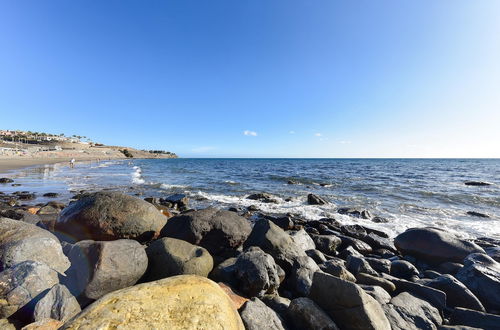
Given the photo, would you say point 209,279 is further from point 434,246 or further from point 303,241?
point 434,246

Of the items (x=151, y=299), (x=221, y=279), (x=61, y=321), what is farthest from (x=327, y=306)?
(x=61, y=321)

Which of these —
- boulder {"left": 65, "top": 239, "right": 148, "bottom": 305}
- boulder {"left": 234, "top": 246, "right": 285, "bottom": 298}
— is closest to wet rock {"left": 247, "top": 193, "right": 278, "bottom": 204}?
boulder {"left": 234, "top": 246, "right": 285, "bottom": 298}

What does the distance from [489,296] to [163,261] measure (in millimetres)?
6314

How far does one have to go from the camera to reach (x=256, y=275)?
405cm

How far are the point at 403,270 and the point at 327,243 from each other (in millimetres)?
2048

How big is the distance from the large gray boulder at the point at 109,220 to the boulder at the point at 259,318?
3306 millimetres

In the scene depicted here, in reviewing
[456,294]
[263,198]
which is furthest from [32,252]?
[263,198]

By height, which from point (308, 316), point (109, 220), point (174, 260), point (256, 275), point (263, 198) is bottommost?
point (263, 198)

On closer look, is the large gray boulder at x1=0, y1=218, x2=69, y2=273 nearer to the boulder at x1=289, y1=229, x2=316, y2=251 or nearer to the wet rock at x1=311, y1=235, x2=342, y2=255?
the boulder at x1=289, y1=229, x2=316, y2=251

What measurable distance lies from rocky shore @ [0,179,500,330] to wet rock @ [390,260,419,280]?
0.08 ft

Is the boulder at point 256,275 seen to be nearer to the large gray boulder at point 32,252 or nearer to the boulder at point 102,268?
the boulder at point 102,268

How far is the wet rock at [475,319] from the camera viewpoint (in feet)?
12.2

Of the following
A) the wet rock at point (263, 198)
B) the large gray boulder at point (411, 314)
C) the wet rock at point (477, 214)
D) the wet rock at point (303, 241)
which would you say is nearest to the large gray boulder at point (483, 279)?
the large gray boulder at point (411, 314)

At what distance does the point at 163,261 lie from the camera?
13.2 feet
